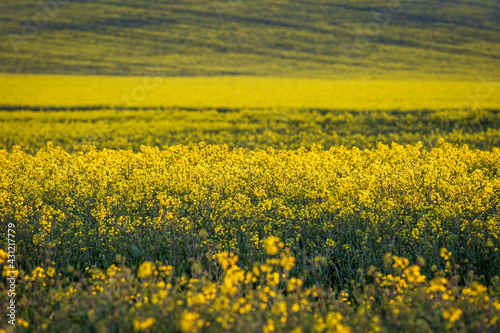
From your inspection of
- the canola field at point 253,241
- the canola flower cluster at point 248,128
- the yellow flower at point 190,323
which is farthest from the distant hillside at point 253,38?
the yellow flower at point 190,323

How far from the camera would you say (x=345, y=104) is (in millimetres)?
23672

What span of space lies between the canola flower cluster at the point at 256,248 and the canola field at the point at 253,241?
1.2 inches

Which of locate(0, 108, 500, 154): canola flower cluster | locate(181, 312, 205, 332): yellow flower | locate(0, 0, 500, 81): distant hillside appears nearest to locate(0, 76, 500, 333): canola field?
locate(181, 312, 205, 332): yellow flower

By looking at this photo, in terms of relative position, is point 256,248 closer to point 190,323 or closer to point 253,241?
point 253,241

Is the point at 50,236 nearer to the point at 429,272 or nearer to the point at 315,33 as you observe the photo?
the point at 429,272

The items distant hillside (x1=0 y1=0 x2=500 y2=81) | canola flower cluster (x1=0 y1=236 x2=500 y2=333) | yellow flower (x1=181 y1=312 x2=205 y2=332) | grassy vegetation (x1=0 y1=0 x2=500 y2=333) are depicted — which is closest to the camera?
yellow flower (x1=181 y1=312 x2=205 y2=332)

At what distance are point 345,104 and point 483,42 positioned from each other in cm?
4754

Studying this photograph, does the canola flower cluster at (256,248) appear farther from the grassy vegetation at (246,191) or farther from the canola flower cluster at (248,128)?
the canola flower cluster at (248,128)

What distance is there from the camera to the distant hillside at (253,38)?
49594 mm

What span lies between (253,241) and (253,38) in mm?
58041

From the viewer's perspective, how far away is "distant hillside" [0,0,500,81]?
4959 centimetres

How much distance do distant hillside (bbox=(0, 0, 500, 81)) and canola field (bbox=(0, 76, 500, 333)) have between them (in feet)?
130

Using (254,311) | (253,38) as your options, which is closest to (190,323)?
(254,311)

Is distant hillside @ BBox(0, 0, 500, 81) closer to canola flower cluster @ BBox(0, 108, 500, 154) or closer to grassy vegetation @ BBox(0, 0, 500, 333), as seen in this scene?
grassy vegetation @ BBox(0, 0, 500, 333)
